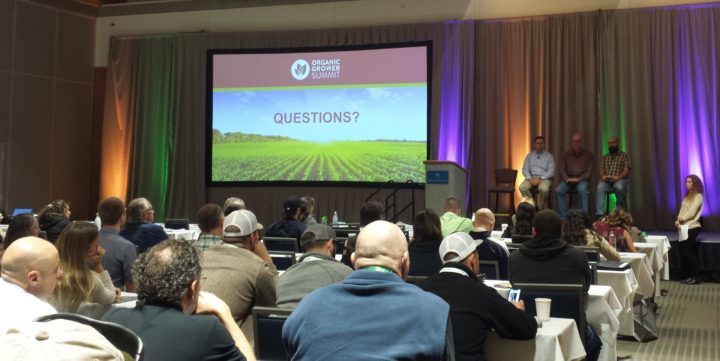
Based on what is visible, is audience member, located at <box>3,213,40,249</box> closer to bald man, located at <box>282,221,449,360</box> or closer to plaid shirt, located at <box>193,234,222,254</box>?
plaid shirt, located at <box>193,234,222,254</box>

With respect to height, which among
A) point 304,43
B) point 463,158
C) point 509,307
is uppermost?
point 304,43

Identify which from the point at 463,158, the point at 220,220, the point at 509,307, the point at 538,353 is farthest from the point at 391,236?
the point at 463,158

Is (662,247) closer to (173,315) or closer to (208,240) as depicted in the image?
(208,240)

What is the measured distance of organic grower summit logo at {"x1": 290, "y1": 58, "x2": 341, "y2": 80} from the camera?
1317 centimetres

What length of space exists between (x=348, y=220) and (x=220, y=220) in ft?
28.7

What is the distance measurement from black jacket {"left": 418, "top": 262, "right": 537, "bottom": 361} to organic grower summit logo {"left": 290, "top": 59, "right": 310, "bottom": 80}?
10.8m

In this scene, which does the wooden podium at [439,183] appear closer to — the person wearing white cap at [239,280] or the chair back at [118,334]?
the person wearing white cap at [239,280]

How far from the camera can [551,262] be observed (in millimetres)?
4297

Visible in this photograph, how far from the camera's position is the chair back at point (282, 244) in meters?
6.38

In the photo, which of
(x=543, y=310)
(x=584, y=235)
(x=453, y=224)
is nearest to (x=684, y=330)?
(x=584, y=235)

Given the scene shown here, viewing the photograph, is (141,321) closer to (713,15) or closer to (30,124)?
(713,15)

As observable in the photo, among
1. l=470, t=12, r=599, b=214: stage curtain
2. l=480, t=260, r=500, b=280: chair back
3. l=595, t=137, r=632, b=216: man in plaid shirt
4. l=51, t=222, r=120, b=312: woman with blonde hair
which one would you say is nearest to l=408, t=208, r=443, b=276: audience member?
l=480, t=260, r=500, b=280: chair back

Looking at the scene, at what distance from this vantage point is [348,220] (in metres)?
13.1

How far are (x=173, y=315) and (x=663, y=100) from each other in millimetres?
10888
